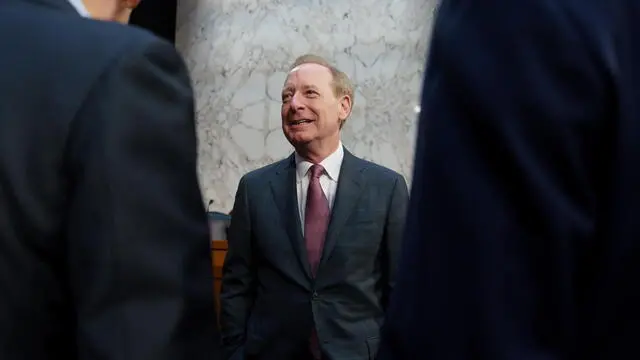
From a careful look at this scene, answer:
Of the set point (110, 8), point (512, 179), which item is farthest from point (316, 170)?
point (512, 179)

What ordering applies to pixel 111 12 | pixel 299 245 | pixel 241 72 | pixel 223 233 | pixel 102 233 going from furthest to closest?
1. pixel 241 72
2. pixel 223 233
3. pixel 299 245
4. pixel 111 12
5. pixel 102 233

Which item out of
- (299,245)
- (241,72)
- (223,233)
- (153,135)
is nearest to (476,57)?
(153,135)

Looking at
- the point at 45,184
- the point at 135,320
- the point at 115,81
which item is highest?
the point at 115,81

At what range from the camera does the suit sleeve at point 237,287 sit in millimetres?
2283

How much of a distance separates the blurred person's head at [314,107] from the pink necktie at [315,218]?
0.09 metres

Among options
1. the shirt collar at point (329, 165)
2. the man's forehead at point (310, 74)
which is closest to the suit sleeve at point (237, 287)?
the shirt collar at point (329, 165)

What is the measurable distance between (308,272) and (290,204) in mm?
216

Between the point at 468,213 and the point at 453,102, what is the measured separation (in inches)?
3.3

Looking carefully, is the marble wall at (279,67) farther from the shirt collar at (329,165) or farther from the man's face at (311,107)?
the shirt collar at (329,165)

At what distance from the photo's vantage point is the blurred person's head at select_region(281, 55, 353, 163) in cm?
248

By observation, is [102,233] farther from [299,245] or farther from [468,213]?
[299,245]

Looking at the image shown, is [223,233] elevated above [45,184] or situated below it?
below

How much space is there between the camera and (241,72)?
A: 4578 mm

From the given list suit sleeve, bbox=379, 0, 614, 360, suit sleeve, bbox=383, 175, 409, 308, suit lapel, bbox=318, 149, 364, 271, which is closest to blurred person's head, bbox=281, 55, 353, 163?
suit lapel, bbox=318, 149, 364, 271
